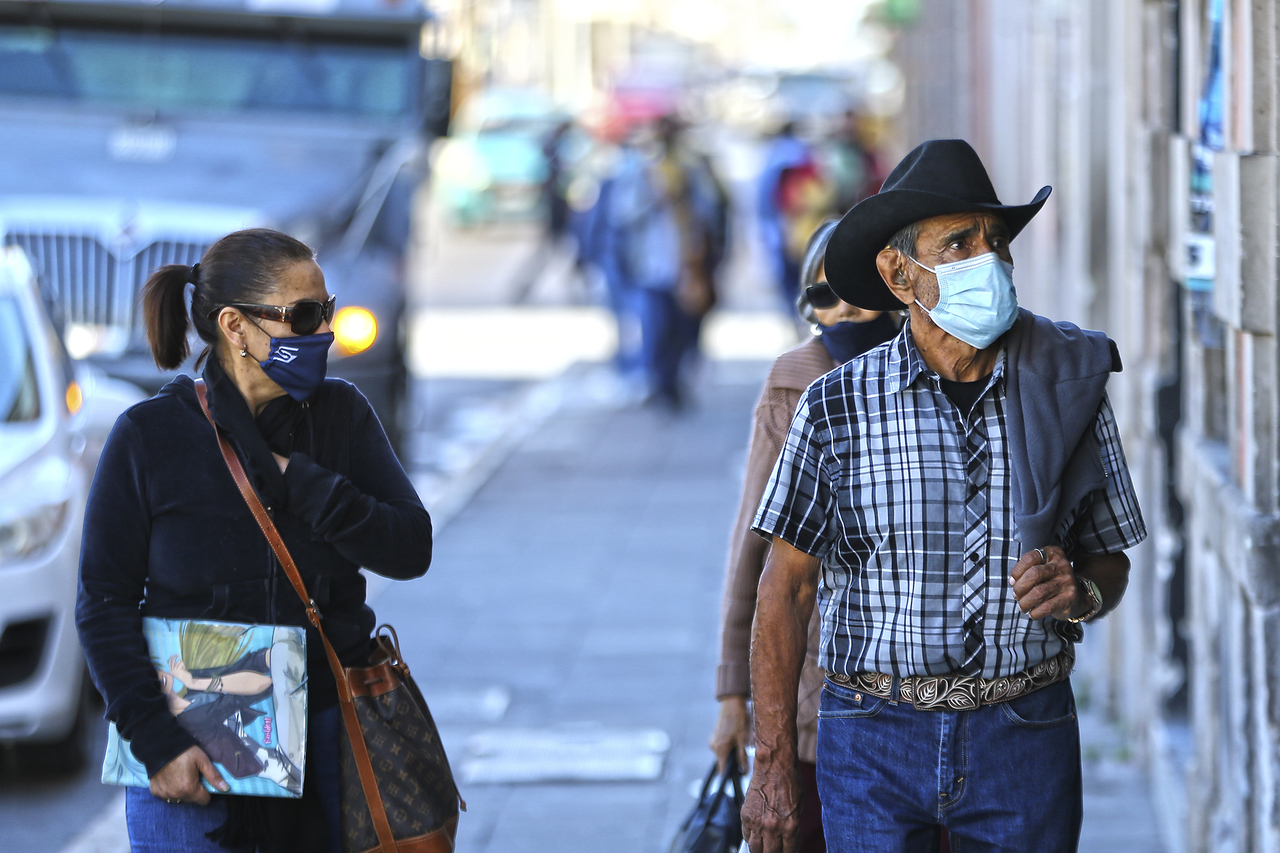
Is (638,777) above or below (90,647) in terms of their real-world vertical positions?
below

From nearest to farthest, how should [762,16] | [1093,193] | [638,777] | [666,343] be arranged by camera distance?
[638,777] → [1093,193] → [666,343] → [762,16]

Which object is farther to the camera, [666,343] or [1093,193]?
[666,343]

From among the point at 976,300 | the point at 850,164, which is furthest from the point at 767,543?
the point at 850,164

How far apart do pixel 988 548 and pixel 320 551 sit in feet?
3.69

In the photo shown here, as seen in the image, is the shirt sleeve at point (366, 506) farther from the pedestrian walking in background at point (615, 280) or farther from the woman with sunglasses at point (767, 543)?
the pedestrian walking in background at point (615, 280)

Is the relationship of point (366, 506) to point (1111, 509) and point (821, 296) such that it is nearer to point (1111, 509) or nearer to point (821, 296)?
point (821, 296)

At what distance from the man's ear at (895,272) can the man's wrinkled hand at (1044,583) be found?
1.56ft

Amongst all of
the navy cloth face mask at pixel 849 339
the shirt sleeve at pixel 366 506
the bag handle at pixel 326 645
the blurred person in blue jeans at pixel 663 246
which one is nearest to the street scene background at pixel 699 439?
the blurred person in blue jeans at pixel 663 246

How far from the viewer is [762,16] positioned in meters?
108

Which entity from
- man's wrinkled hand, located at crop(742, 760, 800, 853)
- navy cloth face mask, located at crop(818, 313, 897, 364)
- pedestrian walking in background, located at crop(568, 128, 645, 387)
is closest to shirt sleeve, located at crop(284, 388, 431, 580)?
man's wrinkled hand, located at crop(742, 760, 800, 853)

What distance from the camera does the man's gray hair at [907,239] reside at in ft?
9.64

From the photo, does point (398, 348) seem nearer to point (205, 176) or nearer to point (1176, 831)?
point (205, 176)

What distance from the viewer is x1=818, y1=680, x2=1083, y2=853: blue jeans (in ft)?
9.33

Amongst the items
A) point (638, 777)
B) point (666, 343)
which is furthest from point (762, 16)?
point (638, 777)
